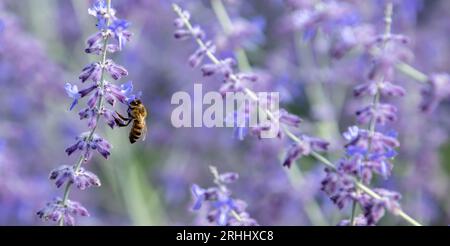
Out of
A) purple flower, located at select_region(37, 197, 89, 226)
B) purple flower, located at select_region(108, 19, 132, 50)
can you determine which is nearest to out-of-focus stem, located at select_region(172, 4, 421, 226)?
purple flower, located at select_region(108, 19, 132, 50)

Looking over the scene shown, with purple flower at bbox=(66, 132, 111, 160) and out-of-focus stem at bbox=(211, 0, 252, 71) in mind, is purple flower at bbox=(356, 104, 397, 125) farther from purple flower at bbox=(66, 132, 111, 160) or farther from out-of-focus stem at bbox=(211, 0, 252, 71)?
out-of-focus stem at bbox=(211, 0, 252, 71)

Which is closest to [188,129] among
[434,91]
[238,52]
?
[238,52]

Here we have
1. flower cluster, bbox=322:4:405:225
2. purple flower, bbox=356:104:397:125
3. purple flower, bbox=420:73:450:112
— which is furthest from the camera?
purple flower, bbox=420:73:450:112

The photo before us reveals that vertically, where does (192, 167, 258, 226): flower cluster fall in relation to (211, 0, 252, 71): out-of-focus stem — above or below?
below

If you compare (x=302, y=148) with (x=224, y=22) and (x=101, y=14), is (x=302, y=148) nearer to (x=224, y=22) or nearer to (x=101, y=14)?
(x=101, y=14)

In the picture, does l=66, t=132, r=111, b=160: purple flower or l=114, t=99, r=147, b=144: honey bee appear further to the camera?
l=114, t=99, r=147, b=144: honey bee

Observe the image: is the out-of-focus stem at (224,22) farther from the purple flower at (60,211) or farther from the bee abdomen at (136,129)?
the purple flower at (60,211)
